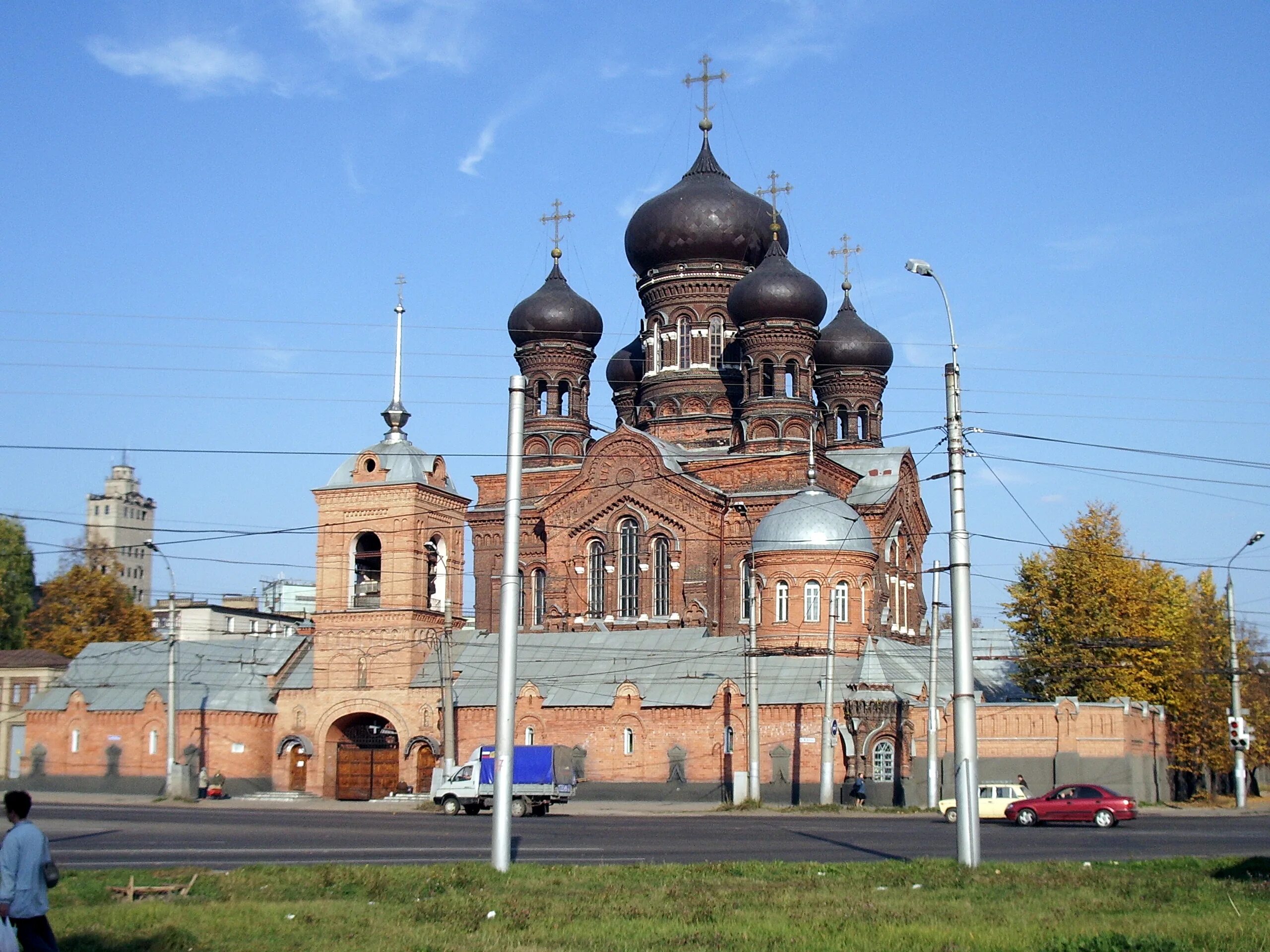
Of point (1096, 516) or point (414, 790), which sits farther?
point (1096, 516)

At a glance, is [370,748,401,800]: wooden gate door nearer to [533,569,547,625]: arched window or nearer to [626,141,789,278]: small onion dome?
[533,569,547,625]: arched window

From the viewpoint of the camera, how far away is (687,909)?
14180 millimetres

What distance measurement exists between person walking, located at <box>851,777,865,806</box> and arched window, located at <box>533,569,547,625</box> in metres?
15.2

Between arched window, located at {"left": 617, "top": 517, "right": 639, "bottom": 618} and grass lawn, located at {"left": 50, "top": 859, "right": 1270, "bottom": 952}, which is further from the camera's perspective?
arched window, located at {"left": 617, "top": 517, "right": 639, "bottom": 618}

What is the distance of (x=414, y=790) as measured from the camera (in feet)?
151

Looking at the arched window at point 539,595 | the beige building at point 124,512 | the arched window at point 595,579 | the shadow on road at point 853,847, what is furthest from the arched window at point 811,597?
the beige building at point 124,512

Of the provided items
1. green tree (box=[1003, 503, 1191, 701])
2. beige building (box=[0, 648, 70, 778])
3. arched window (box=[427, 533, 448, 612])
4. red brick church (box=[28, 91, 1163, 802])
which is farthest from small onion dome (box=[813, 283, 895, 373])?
beige building (box=[0, 648, 70, 778])

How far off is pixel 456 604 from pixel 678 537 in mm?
7846

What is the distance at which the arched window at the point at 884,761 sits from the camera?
42.3 metres

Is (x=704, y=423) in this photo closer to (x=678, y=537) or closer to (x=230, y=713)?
(x=678, y=537)

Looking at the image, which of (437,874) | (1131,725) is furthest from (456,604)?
(437,874)

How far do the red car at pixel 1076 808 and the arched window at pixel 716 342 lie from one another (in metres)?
27.4

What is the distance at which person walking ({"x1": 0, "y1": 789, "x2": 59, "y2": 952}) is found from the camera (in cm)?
1034

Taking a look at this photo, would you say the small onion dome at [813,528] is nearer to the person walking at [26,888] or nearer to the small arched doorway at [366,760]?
the small arched doorway at [366,760]
